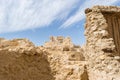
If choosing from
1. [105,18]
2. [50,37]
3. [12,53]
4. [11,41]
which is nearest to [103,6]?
[105,18]

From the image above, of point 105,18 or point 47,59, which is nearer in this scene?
point 105,18

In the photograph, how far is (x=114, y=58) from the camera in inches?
364

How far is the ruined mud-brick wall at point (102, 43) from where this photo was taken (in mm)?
9078

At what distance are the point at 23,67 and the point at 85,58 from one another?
206 inches

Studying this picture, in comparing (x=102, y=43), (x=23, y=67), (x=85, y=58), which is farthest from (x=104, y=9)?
(x=23, y=67)

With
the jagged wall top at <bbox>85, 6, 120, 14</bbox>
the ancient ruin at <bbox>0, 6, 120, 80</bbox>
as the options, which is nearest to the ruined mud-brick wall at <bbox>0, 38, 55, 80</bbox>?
the ancient ruin at <bbox>0, 6, 120, 80</bbox>

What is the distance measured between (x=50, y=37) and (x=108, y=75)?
→ 2488cm

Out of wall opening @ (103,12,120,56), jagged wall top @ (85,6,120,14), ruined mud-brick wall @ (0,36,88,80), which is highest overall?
jagged wall top @ (85,6,120,14)

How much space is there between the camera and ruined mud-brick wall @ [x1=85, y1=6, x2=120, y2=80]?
9.08m

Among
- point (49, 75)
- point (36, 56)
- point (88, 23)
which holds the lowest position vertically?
point (49, 75)

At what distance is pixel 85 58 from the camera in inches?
439

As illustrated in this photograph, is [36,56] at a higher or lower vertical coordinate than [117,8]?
lower

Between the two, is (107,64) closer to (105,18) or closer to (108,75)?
(108,75)

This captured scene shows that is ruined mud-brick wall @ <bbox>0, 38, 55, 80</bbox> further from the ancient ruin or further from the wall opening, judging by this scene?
the wall opening
